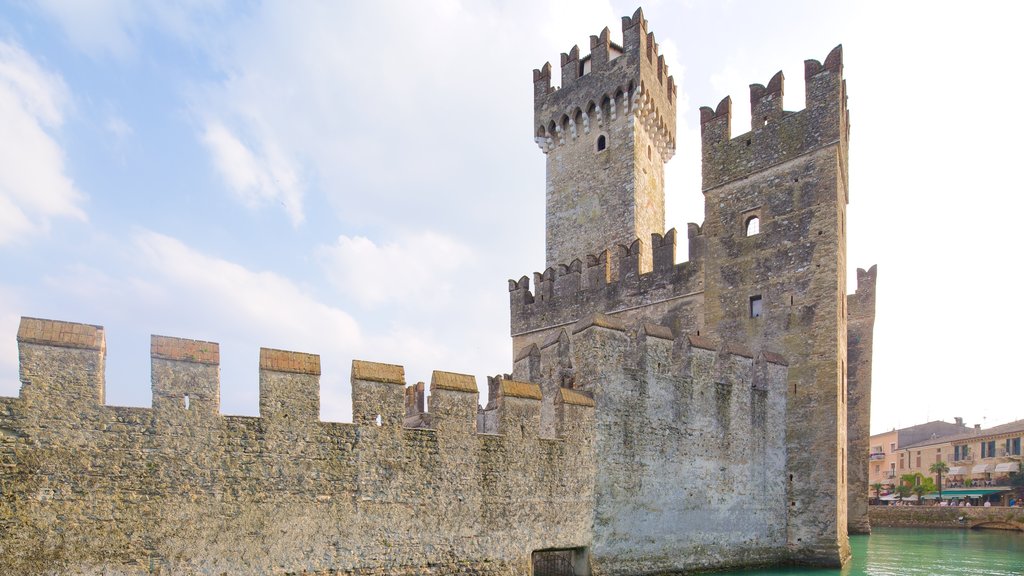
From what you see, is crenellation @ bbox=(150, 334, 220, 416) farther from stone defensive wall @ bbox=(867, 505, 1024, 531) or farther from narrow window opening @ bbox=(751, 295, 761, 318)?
stone defensive wall @ bbox=(867, 505, 1024, 531)

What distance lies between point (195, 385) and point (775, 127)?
14306 mm

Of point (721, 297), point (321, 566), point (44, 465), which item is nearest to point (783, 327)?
point (721, 297)

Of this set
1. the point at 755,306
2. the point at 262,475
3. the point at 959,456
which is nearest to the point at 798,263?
the point at 755,306

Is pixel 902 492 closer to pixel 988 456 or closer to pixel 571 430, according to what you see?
pixel 988 456

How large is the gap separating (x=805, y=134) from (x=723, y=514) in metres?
9.05

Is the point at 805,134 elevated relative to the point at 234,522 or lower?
elevated

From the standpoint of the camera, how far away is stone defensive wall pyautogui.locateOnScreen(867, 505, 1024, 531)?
103ft

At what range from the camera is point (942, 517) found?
111 ft

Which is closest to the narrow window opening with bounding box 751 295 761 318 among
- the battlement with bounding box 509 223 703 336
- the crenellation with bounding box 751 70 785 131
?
the battlement with bounding box 509 223 703 336

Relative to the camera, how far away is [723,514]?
45.0 feet

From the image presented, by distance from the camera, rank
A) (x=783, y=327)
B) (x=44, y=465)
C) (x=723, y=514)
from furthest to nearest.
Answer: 1. (x=783, y=327)
2. (x=723, y=514)
3. (x=44, y=465)

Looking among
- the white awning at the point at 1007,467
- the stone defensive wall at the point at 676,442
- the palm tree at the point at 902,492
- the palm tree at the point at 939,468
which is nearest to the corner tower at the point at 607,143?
the stone defensive wall at the point at 676,442

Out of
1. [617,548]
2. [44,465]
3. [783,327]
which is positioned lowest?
[617,548]

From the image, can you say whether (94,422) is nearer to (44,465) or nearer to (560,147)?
(44,465)
